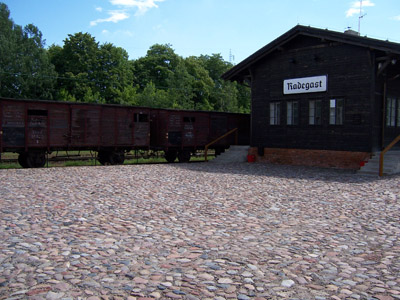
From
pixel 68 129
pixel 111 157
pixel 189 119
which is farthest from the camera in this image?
pixel 189 119

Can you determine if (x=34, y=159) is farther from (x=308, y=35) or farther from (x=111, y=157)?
(x=308, y=35)

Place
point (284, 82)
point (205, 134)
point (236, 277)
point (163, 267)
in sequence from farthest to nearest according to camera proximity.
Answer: point (205, 134), point (284, 82), point (163, 267), point (236, 277)

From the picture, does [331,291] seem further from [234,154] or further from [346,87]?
[234,154]

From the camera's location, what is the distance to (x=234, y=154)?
2031cm

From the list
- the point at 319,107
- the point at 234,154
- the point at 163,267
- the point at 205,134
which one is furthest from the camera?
the point at 205,134

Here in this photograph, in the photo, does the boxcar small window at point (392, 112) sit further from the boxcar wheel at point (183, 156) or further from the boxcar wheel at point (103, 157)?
the boxcar wheel at point (103, 157)

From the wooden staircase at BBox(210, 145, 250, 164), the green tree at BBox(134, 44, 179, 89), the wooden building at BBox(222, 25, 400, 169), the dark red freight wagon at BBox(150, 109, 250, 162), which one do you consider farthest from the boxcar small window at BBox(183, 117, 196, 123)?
the green tree at BBox(134, 44, 179, 89)

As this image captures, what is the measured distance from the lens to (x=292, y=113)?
1791 centimetres

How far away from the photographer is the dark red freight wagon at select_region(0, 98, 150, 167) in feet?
50.4

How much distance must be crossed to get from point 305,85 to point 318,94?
0.79 metres

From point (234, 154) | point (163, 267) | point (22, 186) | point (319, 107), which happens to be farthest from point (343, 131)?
point (163, 267)

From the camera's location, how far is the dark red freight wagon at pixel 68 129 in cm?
1537

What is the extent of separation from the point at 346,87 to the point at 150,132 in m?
10.4

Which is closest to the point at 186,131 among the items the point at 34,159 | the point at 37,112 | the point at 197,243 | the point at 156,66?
the point at 37,112
